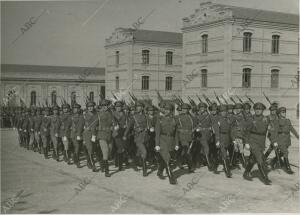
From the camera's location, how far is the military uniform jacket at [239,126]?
32.2ft

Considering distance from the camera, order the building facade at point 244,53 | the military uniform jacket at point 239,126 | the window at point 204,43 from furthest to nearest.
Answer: the window at point 204,43 → the building facade at point 244,53 → the military uniform jacket at point 239,126

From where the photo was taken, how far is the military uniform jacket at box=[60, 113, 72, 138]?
1198cm

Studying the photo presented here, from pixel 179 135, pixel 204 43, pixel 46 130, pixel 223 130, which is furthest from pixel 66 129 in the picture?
pixel 204 43

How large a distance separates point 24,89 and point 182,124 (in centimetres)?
3608

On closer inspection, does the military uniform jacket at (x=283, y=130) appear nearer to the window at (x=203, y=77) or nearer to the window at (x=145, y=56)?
the window at (x=203, y=77)

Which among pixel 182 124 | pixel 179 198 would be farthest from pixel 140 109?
pixel 179 198

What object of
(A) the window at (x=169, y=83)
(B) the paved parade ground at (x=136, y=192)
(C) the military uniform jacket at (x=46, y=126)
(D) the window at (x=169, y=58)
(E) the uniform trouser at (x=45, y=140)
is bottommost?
(B) the paved parade ground at (x=136, y=192)

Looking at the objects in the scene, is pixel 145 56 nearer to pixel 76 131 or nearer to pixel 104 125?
pixel 76 131

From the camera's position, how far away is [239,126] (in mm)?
10234

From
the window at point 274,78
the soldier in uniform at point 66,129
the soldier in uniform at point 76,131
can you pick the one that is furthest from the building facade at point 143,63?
the soldier in uniform at point 76,131

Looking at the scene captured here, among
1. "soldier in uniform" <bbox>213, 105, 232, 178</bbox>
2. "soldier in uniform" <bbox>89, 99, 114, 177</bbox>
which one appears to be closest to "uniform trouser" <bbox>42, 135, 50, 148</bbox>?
"soldier in uniform" <bbox>89, 99, 114, 177</bbox>

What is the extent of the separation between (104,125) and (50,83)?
→ 1465 inches

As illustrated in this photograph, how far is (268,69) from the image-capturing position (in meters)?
27.7

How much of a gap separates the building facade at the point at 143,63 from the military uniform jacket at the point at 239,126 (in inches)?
970
